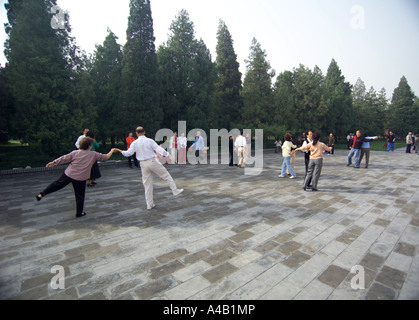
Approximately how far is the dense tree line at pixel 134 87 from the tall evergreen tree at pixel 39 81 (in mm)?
46

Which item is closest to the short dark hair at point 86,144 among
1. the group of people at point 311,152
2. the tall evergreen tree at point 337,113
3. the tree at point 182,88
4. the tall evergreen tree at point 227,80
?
the group of people at point 311,152

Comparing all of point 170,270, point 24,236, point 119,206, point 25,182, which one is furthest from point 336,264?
point 25,182

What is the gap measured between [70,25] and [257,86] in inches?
615

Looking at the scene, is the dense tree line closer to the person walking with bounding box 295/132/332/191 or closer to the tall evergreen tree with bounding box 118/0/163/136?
the tall evergreen tree with bounding box 118/0/163/136

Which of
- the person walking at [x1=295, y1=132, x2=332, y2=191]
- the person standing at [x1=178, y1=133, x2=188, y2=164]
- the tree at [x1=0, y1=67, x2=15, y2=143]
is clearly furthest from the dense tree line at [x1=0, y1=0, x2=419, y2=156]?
the person walking at [x1=295, y1=132, x2=332, y2=191]

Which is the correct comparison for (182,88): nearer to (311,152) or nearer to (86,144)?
(311,152)

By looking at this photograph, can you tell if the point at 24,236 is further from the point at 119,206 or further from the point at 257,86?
the point at 257,86

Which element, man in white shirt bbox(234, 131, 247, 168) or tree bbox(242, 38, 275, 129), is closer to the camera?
man in white shirt bbox(234, 131, 247, 168)

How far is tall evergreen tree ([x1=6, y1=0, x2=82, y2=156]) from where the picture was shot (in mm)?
10680

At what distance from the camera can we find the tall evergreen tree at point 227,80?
2311 centimetres

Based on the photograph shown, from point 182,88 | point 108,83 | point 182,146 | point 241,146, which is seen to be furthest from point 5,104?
point 241,146

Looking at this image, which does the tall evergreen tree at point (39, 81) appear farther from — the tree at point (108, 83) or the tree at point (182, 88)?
the tree at point (182, 88)

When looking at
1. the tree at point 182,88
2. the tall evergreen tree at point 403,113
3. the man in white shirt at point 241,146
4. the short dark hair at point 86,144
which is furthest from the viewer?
the tall evergreen tree at point 403,113

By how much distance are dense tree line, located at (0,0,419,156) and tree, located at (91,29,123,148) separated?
0.08m
